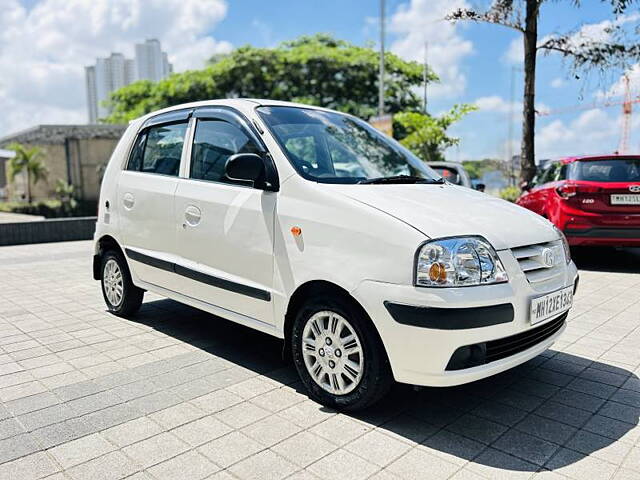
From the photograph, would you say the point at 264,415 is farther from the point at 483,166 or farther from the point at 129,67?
the point at 129,67

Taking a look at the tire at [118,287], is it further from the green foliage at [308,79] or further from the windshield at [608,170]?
the green foliage at [308,79]

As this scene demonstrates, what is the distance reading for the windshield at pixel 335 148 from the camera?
11.9 ft

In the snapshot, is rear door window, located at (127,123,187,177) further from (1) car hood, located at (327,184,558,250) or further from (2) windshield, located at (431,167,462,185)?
(2) windshield, located at (431,167,462,185)

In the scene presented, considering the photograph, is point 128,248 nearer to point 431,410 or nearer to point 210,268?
point 210,268

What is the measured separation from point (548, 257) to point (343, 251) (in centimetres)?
121

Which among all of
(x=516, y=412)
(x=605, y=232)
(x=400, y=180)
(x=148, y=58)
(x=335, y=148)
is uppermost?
(x=148, y=58)

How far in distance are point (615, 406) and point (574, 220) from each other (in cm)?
471

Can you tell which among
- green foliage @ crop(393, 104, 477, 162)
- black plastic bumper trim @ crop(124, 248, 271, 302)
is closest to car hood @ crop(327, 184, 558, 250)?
black plastic bumper trim @ crop(124, 248, 271, 302)

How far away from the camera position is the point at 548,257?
3.23 m

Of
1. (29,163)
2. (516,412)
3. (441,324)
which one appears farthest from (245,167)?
(29,163)

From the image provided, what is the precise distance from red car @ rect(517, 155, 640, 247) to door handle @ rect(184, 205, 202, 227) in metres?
5.48

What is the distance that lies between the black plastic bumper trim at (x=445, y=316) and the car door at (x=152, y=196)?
2.18m

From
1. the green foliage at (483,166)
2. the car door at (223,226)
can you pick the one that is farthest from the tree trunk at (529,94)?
the green foliage at (483,166)

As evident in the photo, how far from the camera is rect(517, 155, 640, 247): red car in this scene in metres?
7.30
